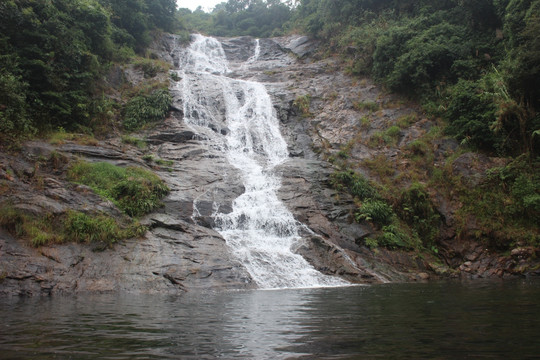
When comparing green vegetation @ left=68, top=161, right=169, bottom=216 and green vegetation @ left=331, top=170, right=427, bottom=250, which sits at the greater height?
green vegetation @ left=68, top=161, right=169, bottom=216

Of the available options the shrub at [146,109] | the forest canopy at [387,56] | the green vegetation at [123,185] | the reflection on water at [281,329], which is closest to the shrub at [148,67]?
the forest canopy at [387,56]

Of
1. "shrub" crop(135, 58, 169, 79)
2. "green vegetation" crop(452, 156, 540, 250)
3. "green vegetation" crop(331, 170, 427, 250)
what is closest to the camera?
"green vegetation" crop(452, 156, 540, 250)

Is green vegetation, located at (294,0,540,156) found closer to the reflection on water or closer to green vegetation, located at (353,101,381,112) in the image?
green vegetation, located at (353,101,381,112)

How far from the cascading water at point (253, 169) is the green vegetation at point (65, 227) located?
399 cm

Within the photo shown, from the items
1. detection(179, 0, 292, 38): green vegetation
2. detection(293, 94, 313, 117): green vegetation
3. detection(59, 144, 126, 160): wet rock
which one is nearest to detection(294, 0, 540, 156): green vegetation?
detection(293, 94, 313, 117): green vegetation

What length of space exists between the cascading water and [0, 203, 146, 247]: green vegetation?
399cm

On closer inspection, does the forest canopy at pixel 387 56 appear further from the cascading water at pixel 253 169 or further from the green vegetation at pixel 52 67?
the cascading water at pixel 253 169

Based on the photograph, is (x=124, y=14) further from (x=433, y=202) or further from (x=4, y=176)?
(x=433, y=202)

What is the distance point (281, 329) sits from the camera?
15.6 ft

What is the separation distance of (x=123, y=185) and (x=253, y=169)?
24.7ft

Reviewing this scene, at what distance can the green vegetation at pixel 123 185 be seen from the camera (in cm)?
1367

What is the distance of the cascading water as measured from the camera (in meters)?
12.4

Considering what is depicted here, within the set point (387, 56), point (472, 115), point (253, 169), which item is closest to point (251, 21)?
point (387, 56)

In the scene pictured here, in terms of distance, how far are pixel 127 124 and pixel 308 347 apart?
20404mm
